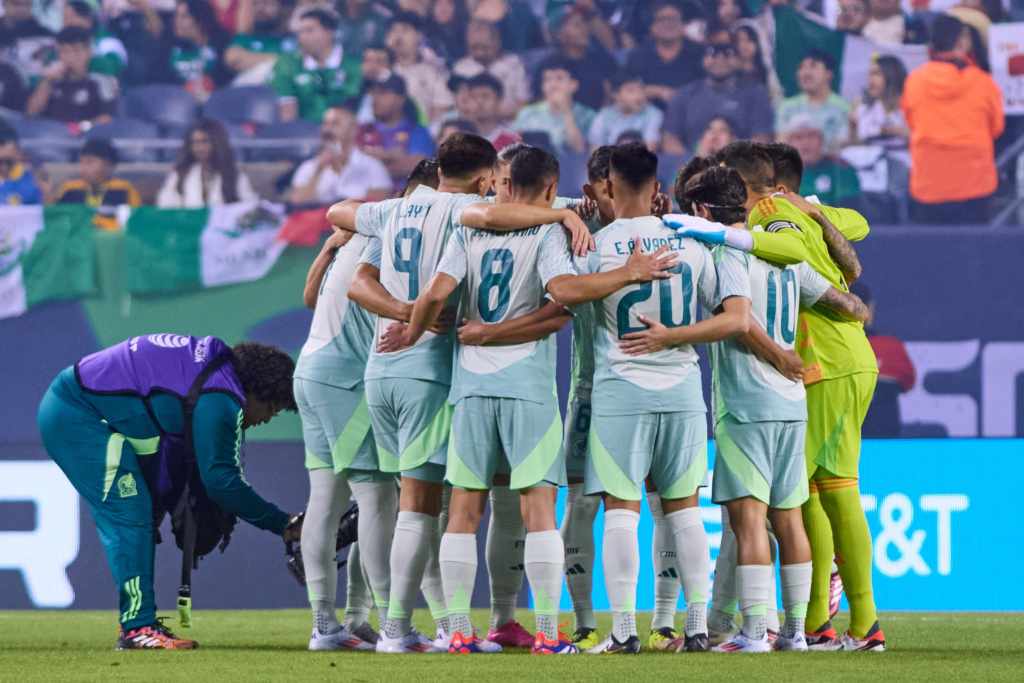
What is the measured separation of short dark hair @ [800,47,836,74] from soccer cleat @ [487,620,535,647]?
799cm

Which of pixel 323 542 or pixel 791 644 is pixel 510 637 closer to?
pixel 323 542

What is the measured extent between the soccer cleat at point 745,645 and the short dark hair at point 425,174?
2077mm

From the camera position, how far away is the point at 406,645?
5648 mm

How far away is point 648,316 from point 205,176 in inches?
299

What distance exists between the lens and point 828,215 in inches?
250

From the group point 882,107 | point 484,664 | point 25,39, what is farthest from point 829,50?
point 484,664

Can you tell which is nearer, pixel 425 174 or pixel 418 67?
pixel 425 174

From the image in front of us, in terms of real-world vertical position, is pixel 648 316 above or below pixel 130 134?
below

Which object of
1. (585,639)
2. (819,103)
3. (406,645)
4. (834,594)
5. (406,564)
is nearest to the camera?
(406,564)

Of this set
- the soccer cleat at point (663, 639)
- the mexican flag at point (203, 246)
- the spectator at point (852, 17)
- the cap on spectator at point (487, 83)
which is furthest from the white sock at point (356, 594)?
the spectator at point (852, 17)

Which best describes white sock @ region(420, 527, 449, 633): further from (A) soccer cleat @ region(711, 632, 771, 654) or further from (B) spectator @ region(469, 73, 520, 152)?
(B) spectator @ region(469, 73, 520, 152)

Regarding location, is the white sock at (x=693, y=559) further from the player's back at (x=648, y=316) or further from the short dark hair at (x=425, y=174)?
the short dark hair at (x=425, y=174)

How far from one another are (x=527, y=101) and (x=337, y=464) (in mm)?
7463

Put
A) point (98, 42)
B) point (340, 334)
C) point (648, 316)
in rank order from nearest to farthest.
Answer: point (648, 316)
point (340, 334)
point (98, 42)
